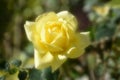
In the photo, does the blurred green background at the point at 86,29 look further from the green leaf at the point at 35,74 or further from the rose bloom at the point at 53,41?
the rose bloom at the point at 53,41

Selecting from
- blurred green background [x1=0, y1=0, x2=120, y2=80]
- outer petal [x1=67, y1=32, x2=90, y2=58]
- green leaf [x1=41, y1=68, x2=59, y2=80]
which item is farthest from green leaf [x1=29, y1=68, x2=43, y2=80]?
blurred green background [x1=0, y1=0, x2=120, y2=80]

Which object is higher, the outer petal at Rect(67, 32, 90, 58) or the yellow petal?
the yellow petal

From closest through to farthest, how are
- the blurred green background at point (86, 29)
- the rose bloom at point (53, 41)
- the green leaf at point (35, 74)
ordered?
1. the rose bloom at point (53, 41)
2. the green leaf at point (35, 74)
3. the blurred green background at point (86, 29)

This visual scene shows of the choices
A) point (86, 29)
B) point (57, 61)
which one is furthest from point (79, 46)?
point (86, 29)

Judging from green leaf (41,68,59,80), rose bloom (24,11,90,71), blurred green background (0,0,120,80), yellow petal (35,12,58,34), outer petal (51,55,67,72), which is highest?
yellow petal (35,12,58,34)

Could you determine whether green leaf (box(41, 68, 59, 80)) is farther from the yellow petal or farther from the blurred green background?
the blurred green background

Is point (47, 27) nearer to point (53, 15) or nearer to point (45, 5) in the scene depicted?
point (53, 15)

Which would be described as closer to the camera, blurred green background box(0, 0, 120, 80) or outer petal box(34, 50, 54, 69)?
outer petal box(34, 50, 54, 69)

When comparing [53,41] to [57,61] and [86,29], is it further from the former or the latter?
[86,29]

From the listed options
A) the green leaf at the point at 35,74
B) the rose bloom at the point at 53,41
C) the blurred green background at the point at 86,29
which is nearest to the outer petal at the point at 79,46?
the rose bloom at the point at 53,41
